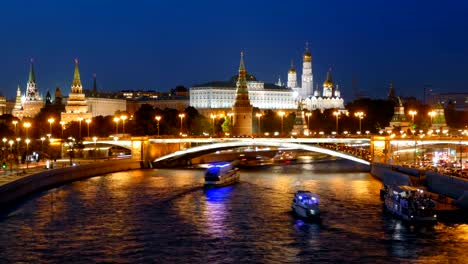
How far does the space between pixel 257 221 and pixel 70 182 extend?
15650mm

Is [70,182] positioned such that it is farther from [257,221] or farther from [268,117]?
[268,117]

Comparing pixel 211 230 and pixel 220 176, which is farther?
Answer: pixel 220 176

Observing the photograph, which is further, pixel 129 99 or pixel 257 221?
pixel 129 99

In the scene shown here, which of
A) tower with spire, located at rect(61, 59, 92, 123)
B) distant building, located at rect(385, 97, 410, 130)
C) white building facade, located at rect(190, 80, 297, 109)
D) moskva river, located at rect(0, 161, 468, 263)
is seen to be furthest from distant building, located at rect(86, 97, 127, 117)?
moskva river, located at rect(0, 161, 468, 263)

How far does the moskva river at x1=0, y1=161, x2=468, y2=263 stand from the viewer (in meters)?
21.6

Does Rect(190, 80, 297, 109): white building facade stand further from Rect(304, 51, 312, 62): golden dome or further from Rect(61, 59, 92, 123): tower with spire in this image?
Rect(61, 59, 92, 123): tower with spire

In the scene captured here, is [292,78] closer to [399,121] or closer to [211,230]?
[399,121]

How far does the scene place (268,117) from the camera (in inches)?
3634

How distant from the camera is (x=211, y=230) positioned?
83.1 feet

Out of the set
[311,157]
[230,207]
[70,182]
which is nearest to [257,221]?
[230,207]

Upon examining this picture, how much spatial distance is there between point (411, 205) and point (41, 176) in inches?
663

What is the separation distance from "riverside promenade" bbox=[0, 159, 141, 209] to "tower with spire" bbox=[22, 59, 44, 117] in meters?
83.4

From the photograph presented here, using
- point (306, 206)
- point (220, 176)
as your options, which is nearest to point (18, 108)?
point (220, 176)

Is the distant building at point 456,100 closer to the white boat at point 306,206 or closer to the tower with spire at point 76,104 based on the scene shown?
the tower with spire at point 76,104
